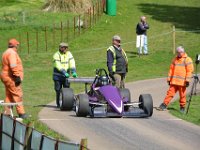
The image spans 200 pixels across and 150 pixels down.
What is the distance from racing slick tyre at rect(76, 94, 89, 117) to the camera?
18.0 m

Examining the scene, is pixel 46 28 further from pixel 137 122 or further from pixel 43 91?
pixel 137 122

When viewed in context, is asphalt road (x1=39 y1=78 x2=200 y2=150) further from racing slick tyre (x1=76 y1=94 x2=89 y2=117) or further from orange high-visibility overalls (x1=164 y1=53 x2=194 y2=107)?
orange high-visibility overalls (x1=164 y1=53 x2=194 y2=107)

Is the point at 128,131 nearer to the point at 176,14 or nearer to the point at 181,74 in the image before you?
the point at 181,74

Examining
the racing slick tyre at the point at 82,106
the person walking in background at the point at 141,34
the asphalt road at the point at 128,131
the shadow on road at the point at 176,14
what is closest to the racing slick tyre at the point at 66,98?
the asphalt road at the point at 128,131

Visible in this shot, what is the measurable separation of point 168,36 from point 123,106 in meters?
20.3

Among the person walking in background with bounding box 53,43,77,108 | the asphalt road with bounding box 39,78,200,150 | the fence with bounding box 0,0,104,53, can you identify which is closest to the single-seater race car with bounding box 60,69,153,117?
the asphalt road with bounding box 39,78,200,150

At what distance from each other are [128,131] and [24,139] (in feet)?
12.6

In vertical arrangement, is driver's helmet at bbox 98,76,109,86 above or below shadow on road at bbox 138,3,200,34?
below

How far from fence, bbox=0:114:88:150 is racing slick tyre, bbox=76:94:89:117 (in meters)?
3.50

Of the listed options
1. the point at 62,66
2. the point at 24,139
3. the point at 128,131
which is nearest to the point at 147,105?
the point at 128,131

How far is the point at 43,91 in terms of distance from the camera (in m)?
24.3

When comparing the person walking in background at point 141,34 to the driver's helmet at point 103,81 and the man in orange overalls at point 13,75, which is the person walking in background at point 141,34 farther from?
the man in orange overalls at point 13,75

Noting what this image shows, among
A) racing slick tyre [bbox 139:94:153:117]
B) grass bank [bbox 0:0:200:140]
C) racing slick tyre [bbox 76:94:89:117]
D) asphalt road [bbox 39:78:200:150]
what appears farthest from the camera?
grass bank [bbox 0:0:200:140]

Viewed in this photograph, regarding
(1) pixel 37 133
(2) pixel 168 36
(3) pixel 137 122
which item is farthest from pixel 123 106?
(2) pixel 168 36
